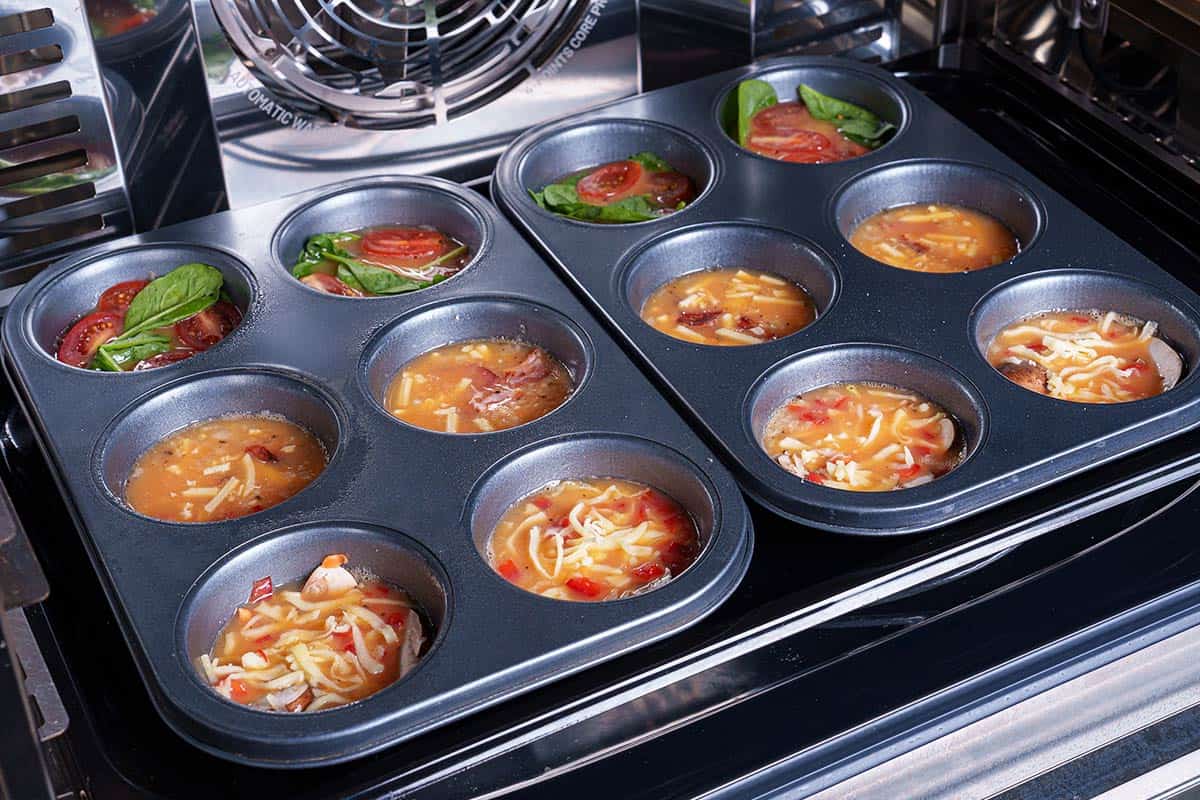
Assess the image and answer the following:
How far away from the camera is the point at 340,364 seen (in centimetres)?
221

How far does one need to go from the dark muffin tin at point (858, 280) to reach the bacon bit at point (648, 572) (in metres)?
0.17

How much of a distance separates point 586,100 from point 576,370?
2.55 ft

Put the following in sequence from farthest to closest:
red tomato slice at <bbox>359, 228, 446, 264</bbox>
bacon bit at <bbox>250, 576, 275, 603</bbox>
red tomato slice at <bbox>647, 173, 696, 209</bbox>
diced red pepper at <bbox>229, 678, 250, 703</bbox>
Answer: red tomato slice at <bbox>647, 173, 696, 209</bbox> → red tomato slice at <bbox>359, 228, 446, 264</bbox> → bacon bit at <bbox>250, 576, 275, 603</bbox> → diced red pepper at <bbox>229, 678, 250, 703</bbox>

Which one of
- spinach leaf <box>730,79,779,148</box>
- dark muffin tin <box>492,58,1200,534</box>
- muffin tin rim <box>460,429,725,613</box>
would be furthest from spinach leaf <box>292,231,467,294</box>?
spinach leaf <box>730,79,779,148</box>

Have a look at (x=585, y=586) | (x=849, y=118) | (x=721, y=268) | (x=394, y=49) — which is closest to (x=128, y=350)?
(x=394, y=49)

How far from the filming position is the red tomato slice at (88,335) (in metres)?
2.33

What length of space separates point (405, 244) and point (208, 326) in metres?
0.39

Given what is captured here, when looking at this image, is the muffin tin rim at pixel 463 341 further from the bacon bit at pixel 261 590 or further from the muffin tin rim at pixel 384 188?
the bacon bit at pixel 261 590

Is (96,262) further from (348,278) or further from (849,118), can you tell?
(849,118)

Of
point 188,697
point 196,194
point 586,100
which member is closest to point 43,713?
point 188,697

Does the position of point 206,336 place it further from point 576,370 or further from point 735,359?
point 735,359

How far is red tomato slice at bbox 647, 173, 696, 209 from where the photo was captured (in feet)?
8.81

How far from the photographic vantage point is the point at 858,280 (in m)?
2.36

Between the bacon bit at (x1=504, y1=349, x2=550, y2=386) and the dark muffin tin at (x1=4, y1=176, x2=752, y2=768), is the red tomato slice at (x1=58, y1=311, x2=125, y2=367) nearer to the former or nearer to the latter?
the dark muffin tin at (x1=4, y1=176, x2=752, y2=768)
